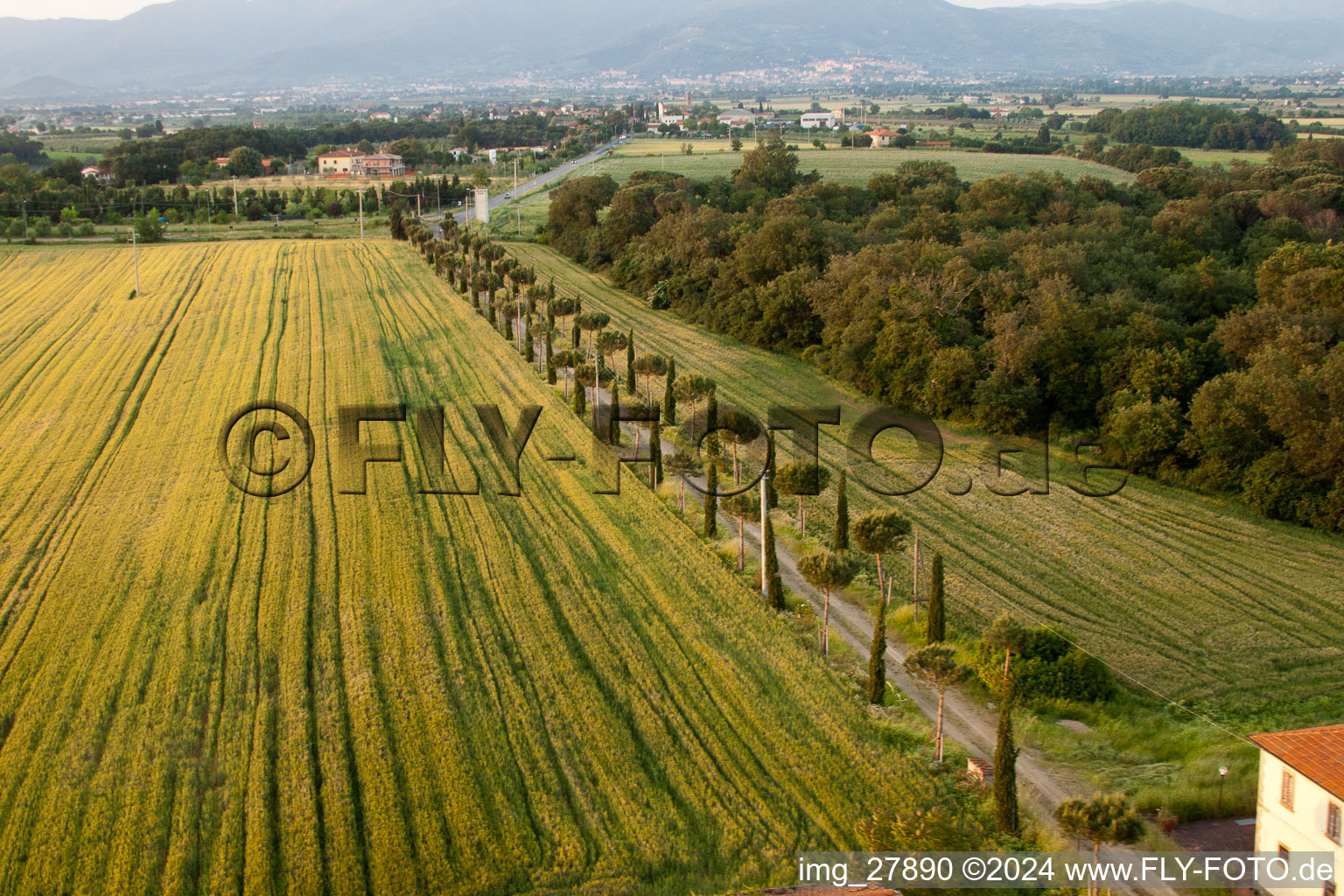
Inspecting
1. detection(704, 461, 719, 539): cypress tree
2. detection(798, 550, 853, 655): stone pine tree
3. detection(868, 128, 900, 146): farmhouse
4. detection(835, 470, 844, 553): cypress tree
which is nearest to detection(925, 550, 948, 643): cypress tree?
detection(798, 550, 853, 655): stone pine tree

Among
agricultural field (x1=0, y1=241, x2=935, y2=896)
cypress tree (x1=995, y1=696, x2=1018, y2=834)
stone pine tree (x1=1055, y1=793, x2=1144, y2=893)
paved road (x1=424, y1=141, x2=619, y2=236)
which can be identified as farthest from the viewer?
paved road (x1=424, y1=141, x2=619, y2=236)

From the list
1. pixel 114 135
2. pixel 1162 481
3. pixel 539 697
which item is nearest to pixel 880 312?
pixel 1162 481

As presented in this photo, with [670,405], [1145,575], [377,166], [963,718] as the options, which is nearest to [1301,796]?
[963,718]

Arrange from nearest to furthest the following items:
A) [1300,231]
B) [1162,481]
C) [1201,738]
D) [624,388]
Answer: [1201,738] → [1162,481] → [624,388] → [1300,231]

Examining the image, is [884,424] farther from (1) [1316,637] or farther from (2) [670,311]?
(2) [670,311]

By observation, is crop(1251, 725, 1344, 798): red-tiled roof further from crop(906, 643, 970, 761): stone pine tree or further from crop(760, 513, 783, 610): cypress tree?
crop(760, 513, 783, 610): cypress tree

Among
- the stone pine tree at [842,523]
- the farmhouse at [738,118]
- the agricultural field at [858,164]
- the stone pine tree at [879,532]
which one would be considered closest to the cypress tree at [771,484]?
the stone pine tree at [842,523]
